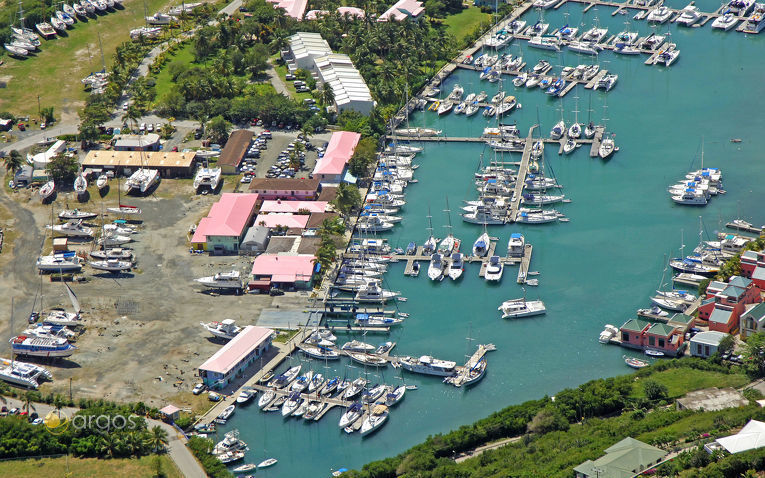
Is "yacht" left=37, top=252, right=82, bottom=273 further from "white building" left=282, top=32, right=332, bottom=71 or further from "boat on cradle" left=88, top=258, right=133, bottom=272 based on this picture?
"white building" left=282, top=32, right=332, bottom=71

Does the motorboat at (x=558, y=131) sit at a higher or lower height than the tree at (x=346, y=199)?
higher

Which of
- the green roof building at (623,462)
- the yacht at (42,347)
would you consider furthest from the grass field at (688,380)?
the yacht at (42,347)

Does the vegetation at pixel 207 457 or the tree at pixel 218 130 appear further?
the tree at pixel 218 130

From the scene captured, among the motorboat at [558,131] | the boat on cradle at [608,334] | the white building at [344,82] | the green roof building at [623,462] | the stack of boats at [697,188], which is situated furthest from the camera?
the white building at [344,82]

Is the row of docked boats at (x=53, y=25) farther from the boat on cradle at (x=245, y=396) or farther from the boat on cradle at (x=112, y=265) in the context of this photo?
the boat on cradle at (x=245, y=396)

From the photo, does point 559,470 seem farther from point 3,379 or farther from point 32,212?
point 32,212

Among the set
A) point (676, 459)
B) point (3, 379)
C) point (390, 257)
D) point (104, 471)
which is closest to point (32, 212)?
point (3, 379)

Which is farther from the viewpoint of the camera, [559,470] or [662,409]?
[662,409]
